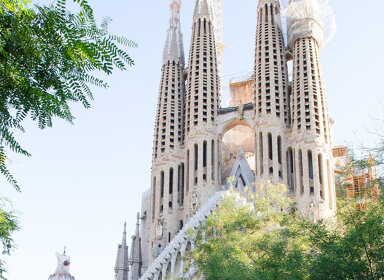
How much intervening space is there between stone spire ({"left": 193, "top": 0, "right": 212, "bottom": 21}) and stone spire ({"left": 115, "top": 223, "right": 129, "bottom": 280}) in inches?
709

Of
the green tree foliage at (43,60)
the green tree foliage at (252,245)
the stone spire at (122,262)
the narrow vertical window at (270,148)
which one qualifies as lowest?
the green tree foliage at (43,60)

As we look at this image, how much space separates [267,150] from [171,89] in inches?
389

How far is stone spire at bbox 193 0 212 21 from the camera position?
50.8 metres

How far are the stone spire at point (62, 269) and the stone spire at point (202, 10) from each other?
70.3ft

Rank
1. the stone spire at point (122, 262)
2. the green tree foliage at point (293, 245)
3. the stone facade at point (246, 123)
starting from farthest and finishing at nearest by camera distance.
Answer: the stone spire at point (122, 262)
the stone facade at point (246, 123)
the green tree foliage at point (293, 245)

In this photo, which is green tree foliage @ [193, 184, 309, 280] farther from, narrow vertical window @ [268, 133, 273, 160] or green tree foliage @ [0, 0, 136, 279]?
narrow vertical window @ [268, 133, 273, 160]

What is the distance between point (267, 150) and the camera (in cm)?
4334

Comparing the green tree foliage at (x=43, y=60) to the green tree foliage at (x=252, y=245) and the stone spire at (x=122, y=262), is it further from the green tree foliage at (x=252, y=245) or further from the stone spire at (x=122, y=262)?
the stone spire at (x=122, y=262)

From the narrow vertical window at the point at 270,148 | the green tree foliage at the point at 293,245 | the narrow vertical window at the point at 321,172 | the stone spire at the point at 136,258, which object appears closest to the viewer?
the green tree foliage at the point at 293,245

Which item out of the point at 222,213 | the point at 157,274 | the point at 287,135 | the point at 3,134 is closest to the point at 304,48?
the point at 287,135

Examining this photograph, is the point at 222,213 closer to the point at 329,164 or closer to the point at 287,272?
the point at 287,272

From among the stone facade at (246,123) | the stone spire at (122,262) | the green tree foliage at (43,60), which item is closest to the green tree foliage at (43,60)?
the green tree foliage at (43,60)

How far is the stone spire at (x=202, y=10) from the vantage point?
167 ft

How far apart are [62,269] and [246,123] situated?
17.0m
